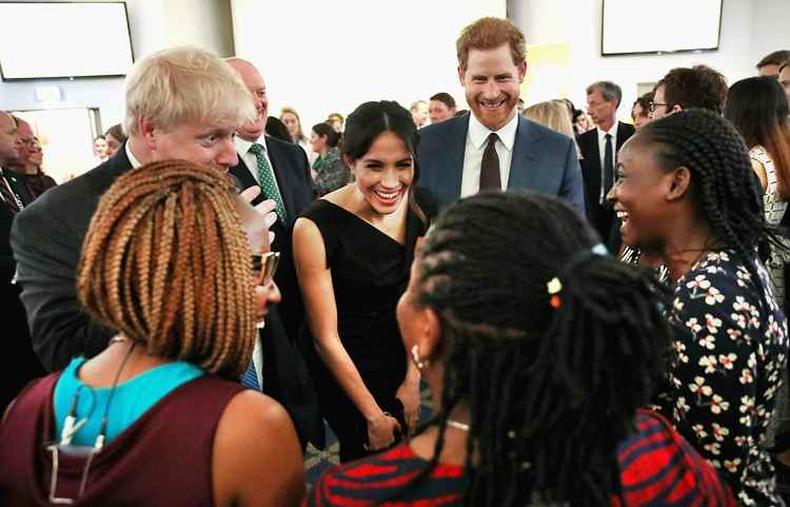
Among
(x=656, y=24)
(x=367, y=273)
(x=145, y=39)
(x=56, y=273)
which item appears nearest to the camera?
(x=56, y=273)

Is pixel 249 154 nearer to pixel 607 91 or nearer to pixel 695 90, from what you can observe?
pixel 695 90

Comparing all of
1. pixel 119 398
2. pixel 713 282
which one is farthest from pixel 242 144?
pixel 713 282

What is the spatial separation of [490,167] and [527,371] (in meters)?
1.55

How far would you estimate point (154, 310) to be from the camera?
2.96 ft

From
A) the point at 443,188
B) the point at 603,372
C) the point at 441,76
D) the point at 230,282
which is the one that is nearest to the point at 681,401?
the point at 603,372

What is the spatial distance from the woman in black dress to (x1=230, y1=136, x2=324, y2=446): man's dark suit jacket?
0.30ft

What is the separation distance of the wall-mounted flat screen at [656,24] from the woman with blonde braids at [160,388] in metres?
8.56

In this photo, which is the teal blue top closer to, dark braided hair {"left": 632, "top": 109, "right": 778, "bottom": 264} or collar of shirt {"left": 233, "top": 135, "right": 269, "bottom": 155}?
dark braided hair {"left": 632, "top": 109, "right": 778, "bottom": 264}

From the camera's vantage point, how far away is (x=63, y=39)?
321 inches

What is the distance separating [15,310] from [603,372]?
2.17 meters

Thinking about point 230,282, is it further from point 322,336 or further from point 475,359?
point 322,336

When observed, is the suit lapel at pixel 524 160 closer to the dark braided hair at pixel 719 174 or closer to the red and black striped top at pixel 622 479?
the dark braided hair at pixel 719 174

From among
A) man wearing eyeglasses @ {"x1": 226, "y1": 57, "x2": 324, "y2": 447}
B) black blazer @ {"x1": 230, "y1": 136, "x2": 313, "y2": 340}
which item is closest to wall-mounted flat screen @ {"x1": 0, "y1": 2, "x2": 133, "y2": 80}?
man wearing eyeglasses @ {"x1": 226, "y1": 57, "x2": 324, "y2": 447}

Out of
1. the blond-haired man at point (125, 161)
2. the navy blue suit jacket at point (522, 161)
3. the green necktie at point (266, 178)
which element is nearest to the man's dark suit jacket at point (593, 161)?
the navy blue suit jacket at point (522, 161)
